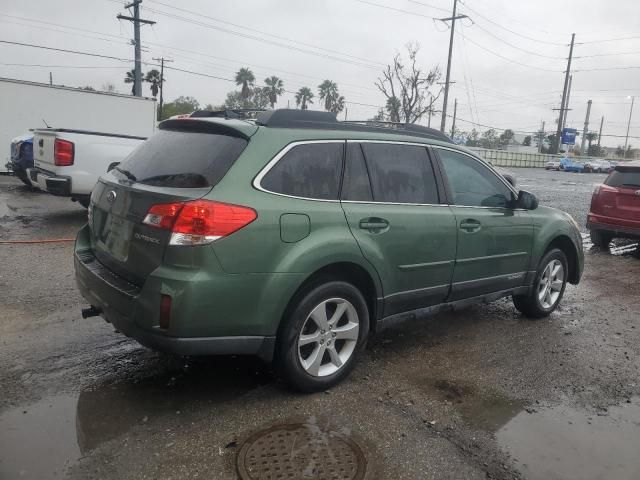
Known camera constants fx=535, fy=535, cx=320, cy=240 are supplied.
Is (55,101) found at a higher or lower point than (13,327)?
higher

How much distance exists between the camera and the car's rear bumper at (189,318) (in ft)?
9.34

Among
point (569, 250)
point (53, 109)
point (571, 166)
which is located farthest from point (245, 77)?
point (569, 250)

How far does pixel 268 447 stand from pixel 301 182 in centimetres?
154

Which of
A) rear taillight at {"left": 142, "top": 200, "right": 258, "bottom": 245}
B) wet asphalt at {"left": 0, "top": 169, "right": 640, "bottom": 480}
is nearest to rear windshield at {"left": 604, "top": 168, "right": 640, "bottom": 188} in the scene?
wet asphalt at {"left": 0, "top": 169, "right": 640, "bottom": 480}

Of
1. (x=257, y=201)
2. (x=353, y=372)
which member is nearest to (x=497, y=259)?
(x=353, y=372)

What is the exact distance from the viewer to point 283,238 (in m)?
3.09

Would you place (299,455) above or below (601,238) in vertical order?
below

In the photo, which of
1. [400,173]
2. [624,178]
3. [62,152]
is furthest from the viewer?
[624,178]

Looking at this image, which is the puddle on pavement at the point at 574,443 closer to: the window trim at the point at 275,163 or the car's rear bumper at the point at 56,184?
the window trim at the point at 275,163

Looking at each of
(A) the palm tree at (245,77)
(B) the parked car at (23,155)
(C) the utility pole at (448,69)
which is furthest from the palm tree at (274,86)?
(B) the parked car at (23,155)

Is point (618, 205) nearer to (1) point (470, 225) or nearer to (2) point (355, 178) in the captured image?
(1) point (470, 225)

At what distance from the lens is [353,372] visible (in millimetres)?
3844

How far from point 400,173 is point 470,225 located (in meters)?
0.79

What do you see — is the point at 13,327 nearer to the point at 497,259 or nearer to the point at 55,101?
the point at 497,259
